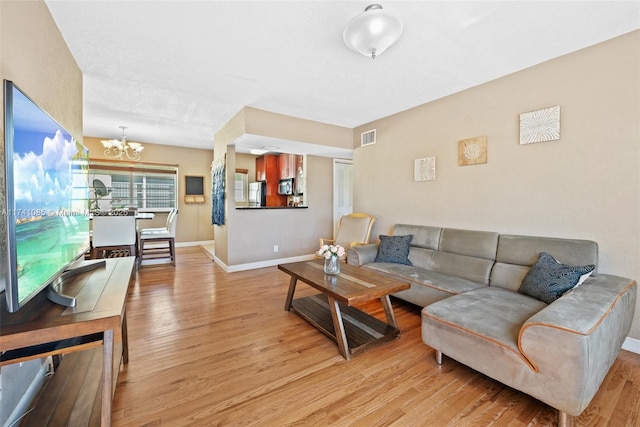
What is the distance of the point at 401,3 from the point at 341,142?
295 centimetres

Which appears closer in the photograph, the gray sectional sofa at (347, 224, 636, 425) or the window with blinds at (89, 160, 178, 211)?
the gray sectional sofa at (347, 224, 636, 425)

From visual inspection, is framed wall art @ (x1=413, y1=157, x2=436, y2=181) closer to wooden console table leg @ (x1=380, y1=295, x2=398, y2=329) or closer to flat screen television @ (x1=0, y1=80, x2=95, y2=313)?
wooden console table leg @ (x1=380, y1=295, x2=398, y2=329)

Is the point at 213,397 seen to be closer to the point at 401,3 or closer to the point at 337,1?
the point at 337,1

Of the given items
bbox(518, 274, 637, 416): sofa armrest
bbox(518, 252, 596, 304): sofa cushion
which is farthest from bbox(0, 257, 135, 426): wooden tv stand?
bbox(518, 252, 596, 304): sofa cushion

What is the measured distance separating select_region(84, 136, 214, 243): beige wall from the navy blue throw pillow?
5329 millimetres

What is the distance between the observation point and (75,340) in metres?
1.17

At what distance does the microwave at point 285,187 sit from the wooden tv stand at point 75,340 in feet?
15.2

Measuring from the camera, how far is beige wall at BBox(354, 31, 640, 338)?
2123mm

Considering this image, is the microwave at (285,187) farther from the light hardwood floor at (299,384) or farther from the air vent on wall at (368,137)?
the light hardwood floor at (299,384)

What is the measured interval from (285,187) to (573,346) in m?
5.84

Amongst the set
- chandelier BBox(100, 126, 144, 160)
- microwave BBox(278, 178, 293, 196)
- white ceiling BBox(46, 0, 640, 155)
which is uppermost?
white ceiling BBox(46, 0, 640, 155)

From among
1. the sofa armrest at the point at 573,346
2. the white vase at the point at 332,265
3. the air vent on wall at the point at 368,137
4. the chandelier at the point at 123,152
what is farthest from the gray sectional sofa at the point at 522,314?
the chandelier at the point at 123,152

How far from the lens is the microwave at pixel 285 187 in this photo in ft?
21.0

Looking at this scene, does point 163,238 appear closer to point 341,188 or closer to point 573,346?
point 341,188
